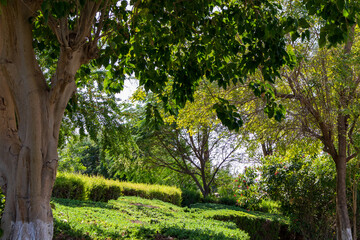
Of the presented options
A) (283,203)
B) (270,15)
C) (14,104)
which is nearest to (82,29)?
(14,104)

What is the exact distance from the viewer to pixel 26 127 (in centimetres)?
378

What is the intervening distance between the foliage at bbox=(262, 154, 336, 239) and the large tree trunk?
942cm

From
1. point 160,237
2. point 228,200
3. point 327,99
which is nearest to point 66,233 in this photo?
point 160,237

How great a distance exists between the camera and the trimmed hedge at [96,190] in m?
12.6

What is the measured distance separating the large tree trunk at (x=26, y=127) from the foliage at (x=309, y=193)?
942 cm

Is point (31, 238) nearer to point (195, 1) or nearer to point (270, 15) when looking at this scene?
point (195, 1)

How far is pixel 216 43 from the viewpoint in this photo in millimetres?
4426

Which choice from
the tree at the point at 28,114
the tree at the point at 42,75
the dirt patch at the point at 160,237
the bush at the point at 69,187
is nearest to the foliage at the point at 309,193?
the dirt patch at the point at 160,237

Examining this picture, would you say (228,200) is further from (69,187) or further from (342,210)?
(342,210)

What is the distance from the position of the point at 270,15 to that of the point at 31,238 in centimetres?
401

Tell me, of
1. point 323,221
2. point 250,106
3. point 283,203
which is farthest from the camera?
point 283,203

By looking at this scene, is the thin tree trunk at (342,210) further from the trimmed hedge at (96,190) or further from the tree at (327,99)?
the trimmed hedge at (96,190)

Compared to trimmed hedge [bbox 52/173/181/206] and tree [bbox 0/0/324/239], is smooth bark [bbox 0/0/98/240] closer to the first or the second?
tree [bbox 0/0/324/239]

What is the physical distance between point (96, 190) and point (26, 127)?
35.7 feet
